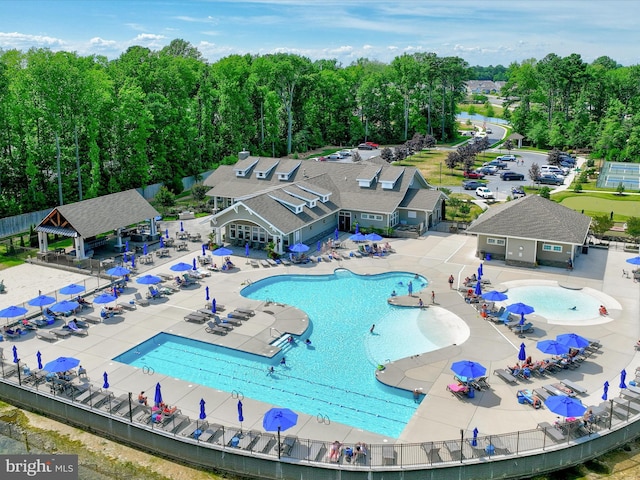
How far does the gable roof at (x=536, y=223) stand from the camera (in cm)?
4316

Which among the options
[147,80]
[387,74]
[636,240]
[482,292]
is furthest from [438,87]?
[482,292]

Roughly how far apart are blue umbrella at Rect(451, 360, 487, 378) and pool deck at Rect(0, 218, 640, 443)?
1.18m

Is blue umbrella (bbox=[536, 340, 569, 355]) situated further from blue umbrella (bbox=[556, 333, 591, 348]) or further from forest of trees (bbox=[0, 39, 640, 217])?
forest of trees (bbox=[0, 39, 640, 217])

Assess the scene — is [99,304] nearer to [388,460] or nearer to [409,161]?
[388,460]

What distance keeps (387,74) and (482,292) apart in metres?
84.6

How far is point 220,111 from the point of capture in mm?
80438

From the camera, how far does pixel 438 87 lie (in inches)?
4562

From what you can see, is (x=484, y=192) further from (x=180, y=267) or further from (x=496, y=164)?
(x=180, y=267)

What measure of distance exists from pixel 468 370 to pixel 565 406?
14.5 ft

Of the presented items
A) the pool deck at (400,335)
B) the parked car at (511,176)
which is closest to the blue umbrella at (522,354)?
the pool deck at (400,335)

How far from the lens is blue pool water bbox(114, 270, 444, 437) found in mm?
26250


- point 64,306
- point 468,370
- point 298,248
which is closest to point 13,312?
point 64,306

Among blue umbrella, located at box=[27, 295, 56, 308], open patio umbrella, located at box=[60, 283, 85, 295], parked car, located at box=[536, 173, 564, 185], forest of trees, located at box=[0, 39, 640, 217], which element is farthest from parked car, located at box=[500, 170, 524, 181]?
blue umbrella, located at box=[27, 295, 56, 308]

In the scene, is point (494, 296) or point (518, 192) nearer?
point (494, 296)
